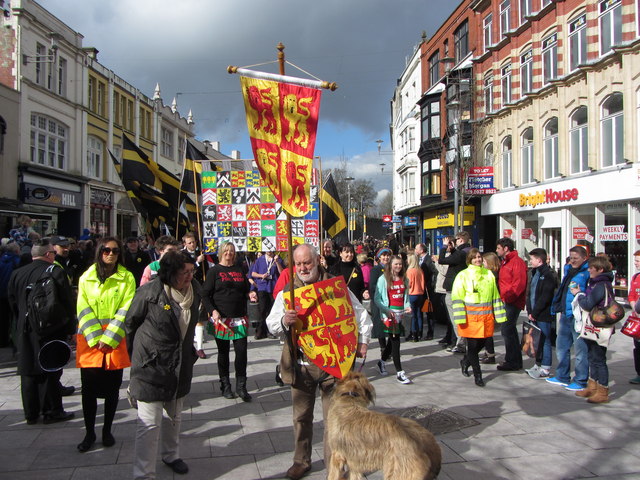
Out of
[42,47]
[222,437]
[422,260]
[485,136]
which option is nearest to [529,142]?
[485,136]

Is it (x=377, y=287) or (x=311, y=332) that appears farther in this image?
(x=377, y=287)

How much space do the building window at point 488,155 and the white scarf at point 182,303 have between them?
934 inches

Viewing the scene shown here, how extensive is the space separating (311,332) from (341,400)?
0.61m

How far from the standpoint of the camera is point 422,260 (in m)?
11.0

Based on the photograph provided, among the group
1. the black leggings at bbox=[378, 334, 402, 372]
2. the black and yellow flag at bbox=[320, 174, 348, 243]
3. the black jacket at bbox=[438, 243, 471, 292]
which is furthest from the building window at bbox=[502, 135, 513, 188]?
the black leggings at bbox=[378, 334, 402, 372]

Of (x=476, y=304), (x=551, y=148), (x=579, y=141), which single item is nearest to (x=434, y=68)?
(x=551, y=148)

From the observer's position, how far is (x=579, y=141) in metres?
18.3

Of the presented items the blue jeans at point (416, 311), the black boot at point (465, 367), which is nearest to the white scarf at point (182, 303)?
the black boot at point (465, 367)

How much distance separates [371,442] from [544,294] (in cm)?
485

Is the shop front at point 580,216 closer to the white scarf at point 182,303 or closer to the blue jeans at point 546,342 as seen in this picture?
the blue jeans at point 546,342

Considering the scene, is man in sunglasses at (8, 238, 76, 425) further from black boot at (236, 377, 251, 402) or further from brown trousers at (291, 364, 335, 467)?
brown trousers at (291, 364, 335, 467)

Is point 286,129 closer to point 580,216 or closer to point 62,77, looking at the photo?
point 580,216

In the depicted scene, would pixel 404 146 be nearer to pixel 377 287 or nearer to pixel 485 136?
pixel 485 136

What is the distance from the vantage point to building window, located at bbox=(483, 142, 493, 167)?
2544 centimetres
